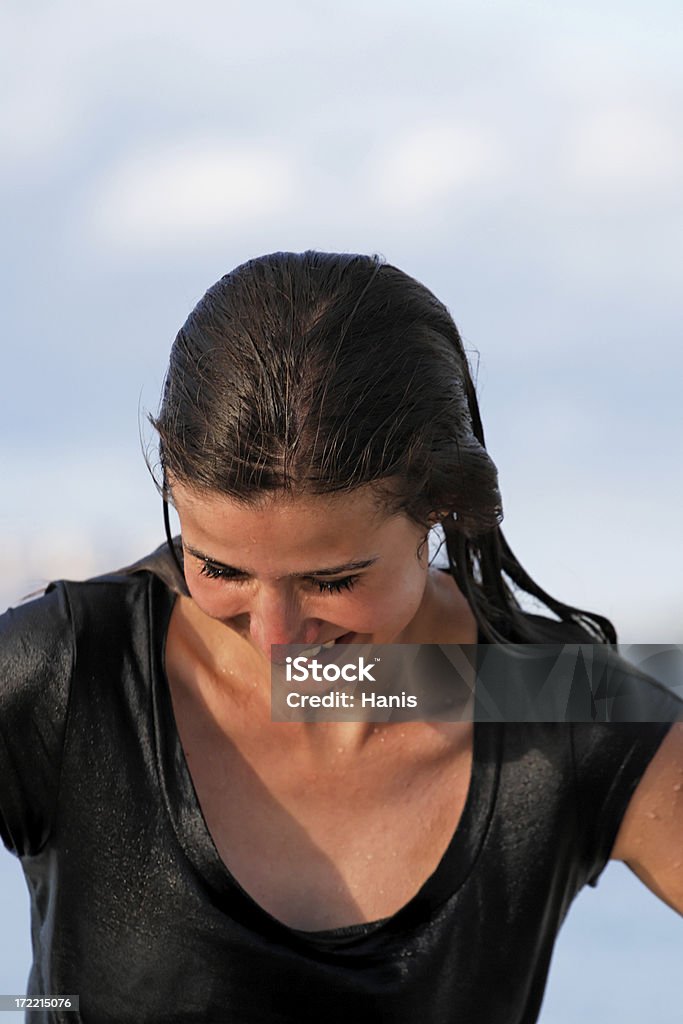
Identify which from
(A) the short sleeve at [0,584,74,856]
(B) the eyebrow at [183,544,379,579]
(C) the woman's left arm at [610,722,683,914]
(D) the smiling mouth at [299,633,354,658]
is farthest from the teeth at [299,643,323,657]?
(C) the woman's left arm at [610,722,683,914]

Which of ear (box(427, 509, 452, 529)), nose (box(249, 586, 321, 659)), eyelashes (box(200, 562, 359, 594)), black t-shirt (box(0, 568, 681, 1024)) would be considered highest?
ear (box(427, 509, 452, 529))

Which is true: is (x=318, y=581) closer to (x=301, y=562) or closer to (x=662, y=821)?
(x=301, y=562)

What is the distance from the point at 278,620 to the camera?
139cm

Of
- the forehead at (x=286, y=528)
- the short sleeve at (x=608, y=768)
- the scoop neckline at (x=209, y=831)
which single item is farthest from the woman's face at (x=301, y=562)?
the short sleeve at (x=608, y=768)

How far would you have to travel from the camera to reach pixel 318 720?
170cm

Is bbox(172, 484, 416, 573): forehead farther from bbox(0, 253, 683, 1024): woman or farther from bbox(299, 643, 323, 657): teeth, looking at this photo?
bbox(299, 643, 323, 657): teeth

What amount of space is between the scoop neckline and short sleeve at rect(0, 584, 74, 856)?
0.35ft

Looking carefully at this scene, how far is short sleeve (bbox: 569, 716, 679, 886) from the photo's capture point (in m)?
1.65

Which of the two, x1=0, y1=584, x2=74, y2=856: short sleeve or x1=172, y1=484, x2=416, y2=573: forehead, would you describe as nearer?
x1=172, y1=484, x2=416, y2=573: forehead

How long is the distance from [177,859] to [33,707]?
0.23 metres

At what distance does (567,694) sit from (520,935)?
0.29 metres

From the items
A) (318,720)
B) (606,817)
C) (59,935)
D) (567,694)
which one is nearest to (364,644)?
(318,720)

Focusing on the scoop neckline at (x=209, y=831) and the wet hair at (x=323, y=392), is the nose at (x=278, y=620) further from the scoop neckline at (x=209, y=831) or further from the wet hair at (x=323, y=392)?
the scoop neckline at (x=209, y=831)

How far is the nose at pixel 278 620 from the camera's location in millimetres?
1377
